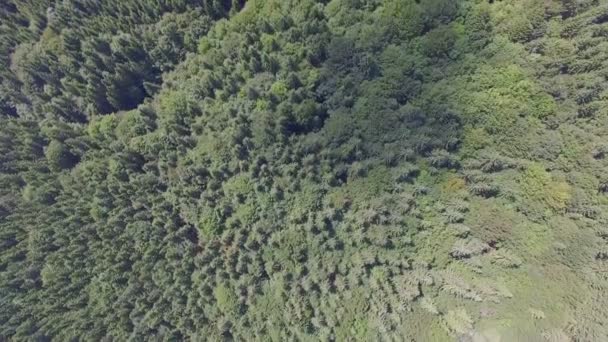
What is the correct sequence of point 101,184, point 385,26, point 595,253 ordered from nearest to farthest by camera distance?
point 595,253 → point 385,26 → point 101,184

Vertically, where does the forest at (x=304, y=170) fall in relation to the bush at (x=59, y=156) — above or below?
below

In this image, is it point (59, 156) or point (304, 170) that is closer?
point (304, 170)

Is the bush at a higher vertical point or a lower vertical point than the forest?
higher

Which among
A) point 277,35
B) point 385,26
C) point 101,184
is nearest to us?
point 385,26

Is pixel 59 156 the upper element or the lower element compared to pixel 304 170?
upper

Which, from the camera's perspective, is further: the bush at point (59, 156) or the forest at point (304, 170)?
the bush at point (59, 156)

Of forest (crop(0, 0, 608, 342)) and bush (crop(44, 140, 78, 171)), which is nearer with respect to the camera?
forest (crop(0, 0, 608, 342))

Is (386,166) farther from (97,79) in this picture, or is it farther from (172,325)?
(97,79)

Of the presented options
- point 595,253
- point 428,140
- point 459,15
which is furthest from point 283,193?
point 595,253
